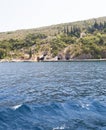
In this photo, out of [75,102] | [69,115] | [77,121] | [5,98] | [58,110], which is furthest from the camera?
[5,98]

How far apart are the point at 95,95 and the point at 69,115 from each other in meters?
13.4

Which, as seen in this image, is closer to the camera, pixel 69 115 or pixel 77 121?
pixel 77 121

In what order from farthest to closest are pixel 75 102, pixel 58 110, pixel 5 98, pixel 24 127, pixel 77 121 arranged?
pixel 5 98
pixel 75 102
pixel 58 110
pixel 77 121
pixel 24 127

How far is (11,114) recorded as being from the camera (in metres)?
32.1

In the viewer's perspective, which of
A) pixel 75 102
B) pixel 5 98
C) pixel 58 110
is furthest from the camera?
pixel 5 98

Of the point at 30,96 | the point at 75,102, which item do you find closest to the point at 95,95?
the point at 75,102

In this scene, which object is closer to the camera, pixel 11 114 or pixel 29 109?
pixel 11 114

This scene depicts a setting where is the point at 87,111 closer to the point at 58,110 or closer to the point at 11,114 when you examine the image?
the point at 58,110

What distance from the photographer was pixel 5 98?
43.5 meters

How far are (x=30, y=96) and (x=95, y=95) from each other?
34.0ft

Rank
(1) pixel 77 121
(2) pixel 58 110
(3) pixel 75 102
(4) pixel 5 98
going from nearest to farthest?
(1) pixel 77 121 < (2) pixel 58 110 < (3) pixel 75 102 < (4) pixel 5 98

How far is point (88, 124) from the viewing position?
1105 inches

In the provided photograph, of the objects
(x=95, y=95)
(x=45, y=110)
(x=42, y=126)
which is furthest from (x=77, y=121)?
(x=95, y=95)

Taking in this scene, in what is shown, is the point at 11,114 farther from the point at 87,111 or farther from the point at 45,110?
the point at 87,111
